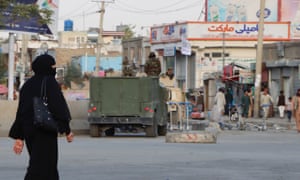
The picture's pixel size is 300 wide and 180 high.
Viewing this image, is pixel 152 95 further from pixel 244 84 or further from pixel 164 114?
pixel 244 84

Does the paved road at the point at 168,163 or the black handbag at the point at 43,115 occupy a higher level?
the black handbag at the point at 43,115

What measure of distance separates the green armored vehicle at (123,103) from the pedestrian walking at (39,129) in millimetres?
18247

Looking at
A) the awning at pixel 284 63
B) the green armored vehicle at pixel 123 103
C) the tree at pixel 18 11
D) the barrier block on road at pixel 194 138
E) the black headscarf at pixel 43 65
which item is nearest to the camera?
the black headscarf at pixel 43 65

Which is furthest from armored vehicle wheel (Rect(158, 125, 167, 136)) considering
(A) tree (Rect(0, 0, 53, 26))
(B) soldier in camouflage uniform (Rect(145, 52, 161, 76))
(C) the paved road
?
(C) the paved road

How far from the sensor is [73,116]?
31312mm

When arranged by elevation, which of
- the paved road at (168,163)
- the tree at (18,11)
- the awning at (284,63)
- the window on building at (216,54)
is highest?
the tree at (18,11)

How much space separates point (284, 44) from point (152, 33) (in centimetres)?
2536

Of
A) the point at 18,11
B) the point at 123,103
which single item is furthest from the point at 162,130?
the point at 18,11

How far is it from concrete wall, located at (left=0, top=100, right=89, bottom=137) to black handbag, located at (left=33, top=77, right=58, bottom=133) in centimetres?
1930

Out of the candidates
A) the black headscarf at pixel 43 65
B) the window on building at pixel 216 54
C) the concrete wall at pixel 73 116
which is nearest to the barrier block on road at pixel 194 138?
the concrete wall at pixel 73 116

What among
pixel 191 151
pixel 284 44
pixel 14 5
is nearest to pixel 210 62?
pixel 284 44

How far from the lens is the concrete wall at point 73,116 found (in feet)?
95.9

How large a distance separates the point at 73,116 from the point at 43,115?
21.4 metres

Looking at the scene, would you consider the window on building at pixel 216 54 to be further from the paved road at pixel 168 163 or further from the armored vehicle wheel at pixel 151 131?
the paved road at pixel 168 163
